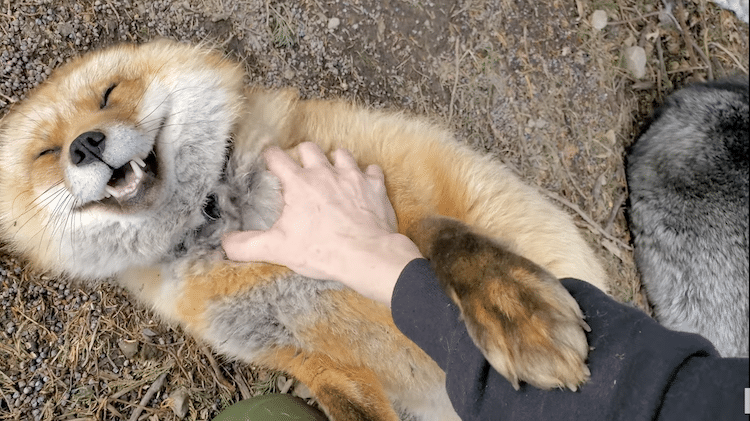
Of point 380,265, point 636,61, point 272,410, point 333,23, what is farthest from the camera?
point 636,61

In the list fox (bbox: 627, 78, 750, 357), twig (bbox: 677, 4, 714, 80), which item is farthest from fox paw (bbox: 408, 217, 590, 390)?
twig (bbox: 677, 4, 714, 80)

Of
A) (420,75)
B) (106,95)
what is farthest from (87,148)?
(420,75)

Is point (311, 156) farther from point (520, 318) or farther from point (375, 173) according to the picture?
point (520, 318)

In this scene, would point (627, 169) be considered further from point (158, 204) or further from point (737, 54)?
point (158, 204)

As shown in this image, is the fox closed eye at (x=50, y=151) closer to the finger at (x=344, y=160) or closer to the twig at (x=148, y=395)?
the finger at (x=344, y=160)

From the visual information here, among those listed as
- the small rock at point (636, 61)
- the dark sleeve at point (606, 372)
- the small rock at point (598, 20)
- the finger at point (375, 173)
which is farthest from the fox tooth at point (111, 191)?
the small rock at point (636, 61)

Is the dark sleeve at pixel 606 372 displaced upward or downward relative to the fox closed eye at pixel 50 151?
upward

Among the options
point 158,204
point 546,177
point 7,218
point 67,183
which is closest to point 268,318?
point 158,204
